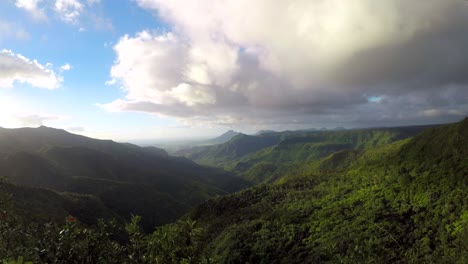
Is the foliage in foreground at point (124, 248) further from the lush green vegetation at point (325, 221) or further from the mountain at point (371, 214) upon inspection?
the mountain at point (371, 214)

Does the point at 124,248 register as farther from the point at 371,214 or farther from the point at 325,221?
the point at 371,214

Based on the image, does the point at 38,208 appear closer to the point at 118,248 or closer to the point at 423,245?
the point at 118,248

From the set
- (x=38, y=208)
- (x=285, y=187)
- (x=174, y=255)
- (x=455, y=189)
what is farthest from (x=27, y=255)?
(x=285, y=187)

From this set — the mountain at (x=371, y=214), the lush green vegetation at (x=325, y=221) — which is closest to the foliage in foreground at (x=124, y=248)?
the lush green vegetation at (x=325, y=221)

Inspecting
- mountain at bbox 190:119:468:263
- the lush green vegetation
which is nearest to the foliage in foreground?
the lush green vegetation

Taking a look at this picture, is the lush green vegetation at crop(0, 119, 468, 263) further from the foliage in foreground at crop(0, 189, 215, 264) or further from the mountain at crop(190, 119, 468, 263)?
the mountain at crop(190, 119, 468, 263)

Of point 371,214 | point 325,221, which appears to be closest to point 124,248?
point 325,221
